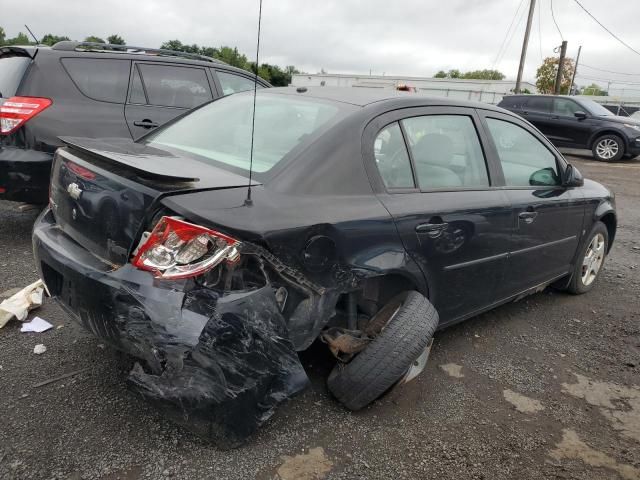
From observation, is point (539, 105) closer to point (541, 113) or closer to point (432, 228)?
point (541, 113)

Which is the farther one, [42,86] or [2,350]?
[42,86]

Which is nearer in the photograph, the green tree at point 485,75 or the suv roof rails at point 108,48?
the suv roof rails at point 108,48

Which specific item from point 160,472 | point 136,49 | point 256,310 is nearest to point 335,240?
point 256,310

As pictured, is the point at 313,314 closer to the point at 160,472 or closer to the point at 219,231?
the point at 219,231

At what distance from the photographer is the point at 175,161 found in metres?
2.43

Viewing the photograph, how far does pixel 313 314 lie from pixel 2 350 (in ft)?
5.88

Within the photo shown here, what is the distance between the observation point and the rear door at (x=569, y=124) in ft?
43.7

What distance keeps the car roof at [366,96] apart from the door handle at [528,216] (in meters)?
0.71

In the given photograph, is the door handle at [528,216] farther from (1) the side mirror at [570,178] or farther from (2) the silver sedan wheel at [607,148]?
(2) the silver sedan wheel at [607,148]

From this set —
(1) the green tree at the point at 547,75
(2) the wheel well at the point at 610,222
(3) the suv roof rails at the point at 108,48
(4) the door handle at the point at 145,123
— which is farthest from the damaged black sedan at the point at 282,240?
(1) the green tree at the point at 547,75

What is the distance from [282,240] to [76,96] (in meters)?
3.49

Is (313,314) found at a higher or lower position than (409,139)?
lower

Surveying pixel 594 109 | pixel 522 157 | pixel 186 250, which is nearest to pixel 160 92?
pixel 522 157

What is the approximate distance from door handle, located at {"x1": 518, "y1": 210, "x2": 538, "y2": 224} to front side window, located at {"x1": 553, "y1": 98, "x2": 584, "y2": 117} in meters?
11.8
